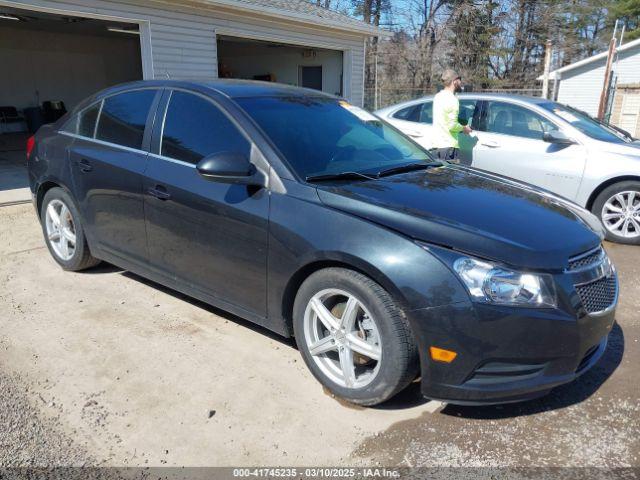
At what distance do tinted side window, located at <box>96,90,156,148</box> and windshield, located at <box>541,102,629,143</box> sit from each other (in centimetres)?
485

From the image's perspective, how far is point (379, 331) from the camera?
252 centimetres

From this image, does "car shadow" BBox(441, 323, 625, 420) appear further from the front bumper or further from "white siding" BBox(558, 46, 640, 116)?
"white siding" BBox(558, 46, 640, 116)

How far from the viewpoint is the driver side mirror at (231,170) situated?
285 cm

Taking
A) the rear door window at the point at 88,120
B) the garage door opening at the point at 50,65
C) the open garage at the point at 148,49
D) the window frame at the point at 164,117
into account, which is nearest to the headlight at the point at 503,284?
the window frame at the point at 164,117

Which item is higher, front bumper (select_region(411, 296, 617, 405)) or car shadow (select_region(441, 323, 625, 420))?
front bumper (select_region(411, 296, 617, 405))

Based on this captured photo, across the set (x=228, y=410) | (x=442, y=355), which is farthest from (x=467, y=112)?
(x=228, y=410)

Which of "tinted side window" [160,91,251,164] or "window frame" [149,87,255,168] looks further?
"window frame" [149,87,255,168]

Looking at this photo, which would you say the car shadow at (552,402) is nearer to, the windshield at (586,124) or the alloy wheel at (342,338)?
the alloy wheel at (342,338)

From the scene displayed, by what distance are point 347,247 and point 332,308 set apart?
1.33 feet

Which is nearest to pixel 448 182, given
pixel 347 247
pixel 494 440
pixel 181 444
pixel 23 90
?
pixel 347 247

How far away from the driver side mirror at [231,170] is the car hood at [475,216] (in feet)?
1.32

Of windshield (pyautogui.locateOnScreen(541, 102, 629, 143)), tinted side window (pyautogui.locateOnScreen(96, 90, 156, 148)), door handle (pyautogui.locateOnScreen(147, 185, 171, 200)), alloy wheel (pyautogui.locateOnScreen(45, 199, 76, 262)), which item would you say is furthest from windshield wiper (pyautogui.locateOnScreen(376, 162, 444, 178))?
windshield (pyautogui.locateOnScreen(541, 102, 629, 143))

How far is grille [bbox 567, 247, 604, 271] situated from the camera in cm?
251

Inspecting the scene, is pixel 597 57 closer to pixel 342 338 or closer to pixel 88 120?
pixel 88 120
